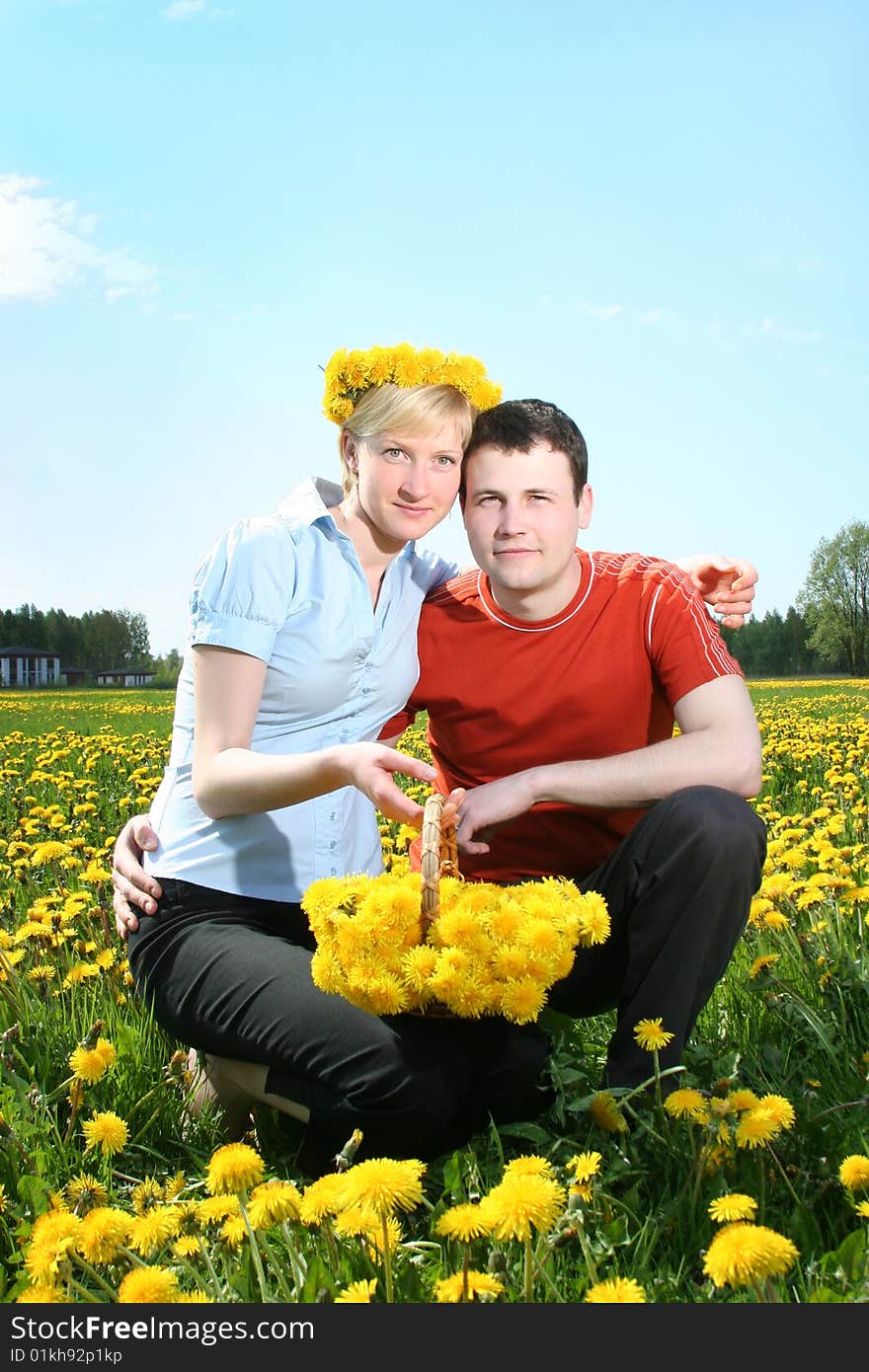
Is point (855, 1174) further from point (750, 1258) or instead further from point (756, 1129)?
point (750, 1258)

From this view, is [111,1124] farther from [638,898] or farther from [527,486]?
[527,486]

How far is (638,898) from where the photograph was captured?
238 cm

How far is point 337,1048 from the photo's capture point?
222cm

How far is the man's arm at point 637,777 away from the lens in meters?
2.42

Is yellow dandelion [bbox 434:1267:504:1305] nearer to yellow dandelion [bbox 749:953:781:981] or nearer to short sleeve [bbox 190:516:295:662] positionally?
short sleeve [bbox 190:516:295:662]

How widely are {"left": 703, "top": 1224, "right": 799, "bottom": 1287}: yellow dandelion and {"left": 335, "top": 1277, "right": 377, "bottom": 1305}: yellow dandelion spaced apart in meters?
0.45

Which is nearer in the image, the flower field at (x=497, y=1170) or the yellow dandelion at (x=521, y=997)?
the flower field at (x=497, y=1170)

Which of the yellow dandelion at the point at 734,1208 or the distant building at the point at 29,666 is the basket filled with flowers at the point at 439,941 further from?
the distant building at the point at 29,666

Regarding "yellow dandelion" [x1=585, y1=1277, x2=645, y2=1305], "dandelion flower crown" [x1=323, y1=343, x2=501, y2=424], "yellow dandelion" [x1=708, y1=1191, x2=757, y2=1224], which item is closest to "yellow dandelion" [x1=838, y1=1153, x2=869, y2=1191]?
"yellow dandelion" [x1=708, y1=1191, x2=757, y2=1224]

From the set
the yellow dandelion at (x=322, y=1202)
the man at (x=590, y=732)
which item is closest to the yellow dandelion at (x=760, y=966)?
the man at (x=590, y=732)

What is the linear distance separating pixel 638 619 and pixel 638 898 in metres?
0.71

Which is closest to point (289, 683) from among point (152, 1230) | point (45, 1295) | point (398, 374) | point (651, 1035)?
A: point (398, 374)

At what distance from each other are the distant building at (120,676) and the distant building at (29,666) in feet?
6.90

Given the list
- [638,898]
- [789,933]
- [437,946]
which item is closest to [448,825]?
[437,946]
